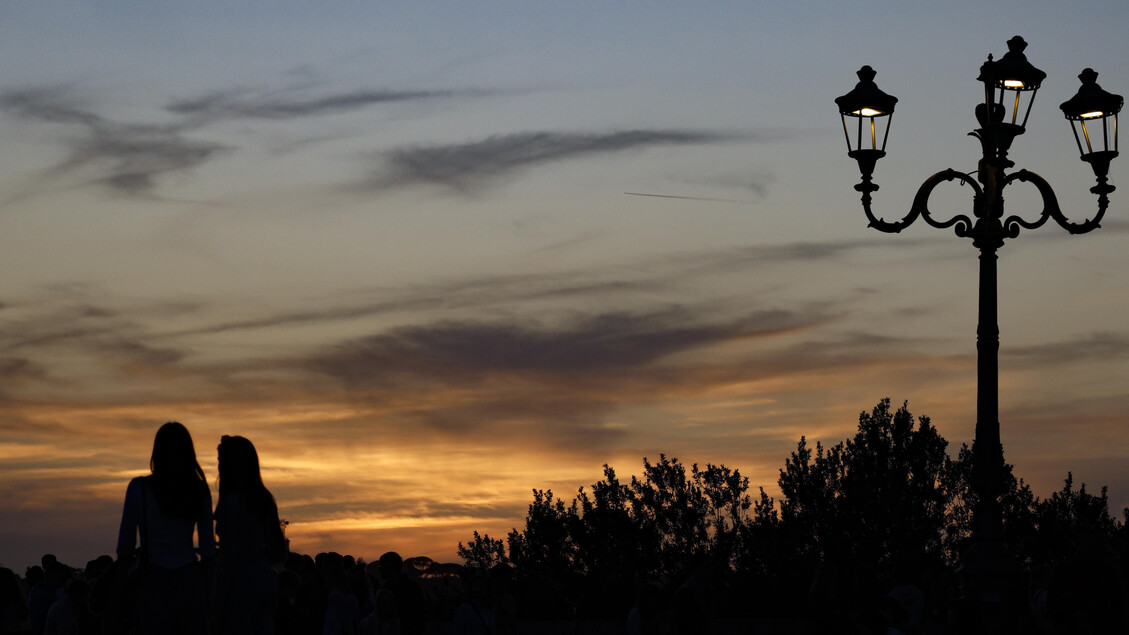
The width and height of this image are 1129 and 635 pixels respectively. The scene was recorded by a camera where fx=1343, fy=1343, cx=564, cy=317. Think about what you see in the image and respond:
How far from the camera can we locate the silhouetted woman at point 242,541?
8.25 meters

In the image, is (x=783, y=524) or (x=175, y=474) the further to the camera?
(x=783, y=524)

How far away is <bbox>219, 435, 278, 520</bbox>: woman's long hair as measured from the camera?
8328 mm

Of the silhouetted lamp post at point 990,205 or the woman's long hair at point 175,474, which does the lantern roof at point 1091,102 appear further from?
the woman's long hair at point 175,474

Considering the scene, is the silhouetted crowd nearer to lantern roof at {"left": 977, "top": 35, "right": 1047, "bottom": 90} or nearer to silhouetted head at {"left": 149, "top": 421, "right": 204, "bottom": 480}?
silhouetted head at {"left": 149, "top": 421, "right": 204, "bottom": 480}

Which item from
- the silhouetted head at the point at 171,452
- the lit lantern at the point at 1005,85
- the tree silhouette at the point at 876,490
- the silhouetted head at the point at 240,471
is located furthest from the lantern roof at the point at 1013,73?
the tree silhouette at the point at 876,490

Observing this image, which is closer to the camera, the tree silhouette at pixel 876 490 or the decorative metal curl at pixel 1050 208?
the decorative metal curl at pixel 1050 208

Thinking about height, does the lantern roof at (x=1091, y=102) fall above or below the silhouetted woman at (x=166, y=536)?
above

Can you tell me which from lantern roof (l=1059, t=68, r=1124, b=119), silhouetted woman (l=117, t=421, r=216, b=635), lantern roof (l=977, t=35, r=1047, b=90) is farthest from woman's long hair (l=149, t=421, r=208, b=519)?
lantern roof (l=1059, t=68, r=1124, b=119)

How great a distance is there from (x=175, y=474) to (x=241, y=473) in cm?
63

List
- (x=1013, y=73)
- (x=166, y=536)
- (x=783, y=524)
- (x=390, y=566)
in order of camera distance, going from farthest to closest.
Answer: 1. (x=783, y=524)
2. (x=1013, y=73)
3. (x=390, y=566)
4. (x=166, y=536)

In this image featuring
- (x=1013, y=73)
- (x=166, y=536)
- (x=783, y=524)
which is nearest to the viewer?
→ (x=166, y=536)

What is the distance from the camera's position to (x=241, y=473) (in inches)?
328

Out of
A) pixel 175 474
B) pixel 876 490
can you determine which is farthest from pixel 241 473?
pixel 876 490

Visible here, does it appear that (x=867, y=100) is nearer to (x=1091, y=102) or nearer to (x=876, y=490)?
(x=1091, y=102)
